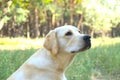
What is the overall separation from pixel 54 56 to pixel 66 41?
23cm

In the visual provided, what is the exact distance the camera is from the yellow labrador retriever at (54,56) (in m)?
4.49

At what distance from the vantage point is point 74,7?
39.2 m

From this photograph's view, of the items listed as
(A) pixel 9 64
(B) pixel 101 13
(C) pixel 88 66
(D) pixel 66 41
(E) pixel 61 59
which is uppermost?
(D) pixel 66 41

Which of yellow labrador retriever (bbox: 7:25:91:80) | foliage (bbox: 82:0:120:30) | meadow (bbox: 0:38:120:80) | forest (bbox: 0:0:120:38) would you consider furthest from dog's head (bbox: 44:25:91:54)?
foliage (bbox: 82:0:120:30)

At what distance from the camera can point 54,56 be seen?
4535 mm

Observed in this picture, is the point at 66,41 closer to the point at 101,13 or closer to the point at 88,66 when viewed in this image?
the point at 88,66

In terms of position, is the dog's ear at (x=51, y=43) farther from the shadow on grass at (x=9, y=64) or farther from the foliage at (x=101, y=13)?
the foliage at (x=101, y=13)

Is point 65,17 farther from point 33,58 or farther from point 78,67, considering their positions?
point 33,58

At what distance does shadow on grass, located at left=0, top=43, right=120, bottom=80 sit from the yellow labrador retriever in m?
2.32

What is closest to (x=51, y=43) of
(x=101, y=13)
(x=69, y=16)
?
(x=101, y=13)

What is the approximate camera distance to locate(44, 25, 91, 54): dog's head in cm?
448

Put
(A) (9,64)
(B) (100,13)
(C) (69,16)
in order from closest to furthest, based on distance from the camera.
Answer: (A) (9,64) < (B) (100,13) < (C) (69,16)

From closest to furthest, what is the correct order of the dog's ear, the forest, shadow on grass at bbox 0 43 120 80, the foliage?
the dog's ear → shadow on grass at bbox 0 43 120 80 → the forest → the foliage

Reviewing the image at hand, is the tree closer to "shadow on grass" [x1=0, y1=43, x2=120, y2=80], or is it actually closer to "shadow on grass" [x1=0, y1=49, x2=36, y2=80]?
"shadow on grass" [x1=0, y1=43, x2=120, y2=80]
